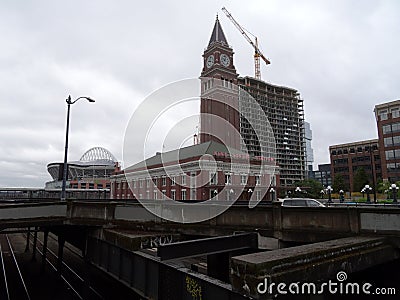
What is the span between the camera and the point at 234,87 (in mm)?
106188

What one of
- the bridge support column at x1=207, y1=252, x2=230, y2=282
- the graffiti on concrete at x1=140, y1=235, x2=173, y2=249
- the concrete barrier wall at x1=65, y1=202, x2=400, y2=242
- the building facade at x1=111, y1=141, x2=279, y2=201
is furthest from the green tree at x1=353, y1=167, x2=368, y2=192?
the graffiti on concrete at x1=140, y1=235, x2=173, y2=249

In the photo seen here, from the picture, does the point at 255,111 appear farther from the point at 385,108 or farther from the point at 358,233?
the point at 358,233

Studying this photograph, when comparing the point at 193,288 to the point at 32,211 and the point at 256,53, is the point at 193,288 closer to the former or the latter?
the point at 32,211

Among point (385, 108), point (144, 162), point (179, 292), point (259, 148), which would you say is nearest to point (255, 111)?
point (259, 148)

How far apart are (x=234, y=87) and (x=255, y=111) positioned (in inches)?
1605

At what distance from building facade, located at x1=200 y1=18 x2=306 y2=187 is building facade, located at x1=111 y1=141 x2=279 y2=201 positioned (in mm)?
23790

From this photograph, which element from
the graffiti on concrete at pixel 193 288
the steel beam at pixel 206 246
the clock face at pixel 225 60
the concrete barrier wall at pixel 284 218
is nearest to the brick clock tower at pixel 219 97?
the clock face at pixel 225 60

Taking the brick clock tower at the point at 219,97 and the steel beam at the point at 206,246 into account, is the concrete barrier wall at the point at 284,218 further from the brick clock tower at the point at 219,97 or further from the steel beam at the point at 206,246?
the brick clock tower at the point at 219,97

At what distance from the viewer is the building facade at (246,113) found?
334ft

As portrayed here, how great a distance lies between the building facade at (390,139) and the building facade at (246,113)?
4187 cm

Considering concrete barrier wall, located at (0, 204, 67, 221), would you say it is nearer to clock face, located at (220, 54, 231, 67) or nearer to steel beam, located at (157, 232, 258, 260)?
steel beam, located at (157, 232, 258, 260)

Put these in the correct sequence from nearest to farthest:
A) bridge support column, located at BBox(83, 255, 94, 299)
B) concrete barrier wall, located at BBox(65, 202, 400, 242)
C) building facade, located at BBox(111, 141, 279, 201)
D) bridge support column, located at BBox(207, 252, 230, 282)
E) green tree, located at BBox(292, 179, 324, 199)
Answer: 1. concrete barrier wall, located at BBox(65, 202, 400, 242)
2. bridge support column, located at BBox(207, 252, 230, 282)
3. bridge support column, located at BBox(83, 255, 94, 299)
4. building facade, located at BBox(111, 141, 279, 201)
5. green tree, located at BBox(292, 179, 324, 199)

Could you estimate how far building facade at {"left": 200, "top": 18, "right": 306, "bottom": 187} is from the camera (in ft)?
334

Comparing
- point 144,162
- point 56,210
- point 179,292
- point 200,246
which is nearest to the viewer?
point 179,292
